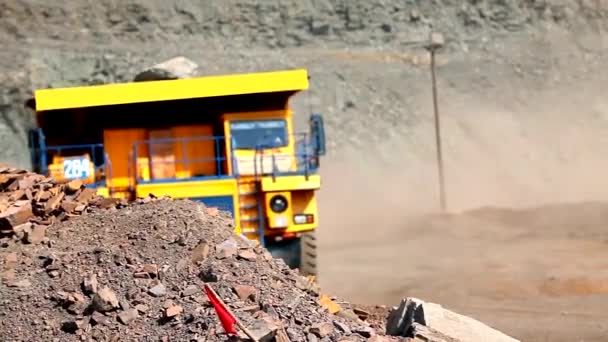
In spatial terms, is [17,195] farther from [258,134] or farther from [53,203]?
[258,134]

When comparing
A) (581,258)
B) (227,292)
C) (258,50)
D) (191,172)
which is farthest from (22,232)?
(258,50)

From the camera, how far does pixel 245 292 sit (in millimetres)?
6758

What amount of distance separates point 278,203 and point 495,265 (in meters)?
5.29

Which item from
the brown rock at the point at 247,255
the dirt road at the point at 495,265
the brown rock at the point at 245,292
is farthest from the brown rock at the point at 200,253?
the dirt road at the point at 495,265

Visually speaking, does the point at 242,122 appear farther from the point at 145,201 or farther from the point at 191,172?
the point at 145,201

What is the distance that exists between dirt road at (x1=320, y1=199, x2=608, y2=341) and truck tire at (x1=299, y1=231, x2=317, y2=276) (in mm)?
867

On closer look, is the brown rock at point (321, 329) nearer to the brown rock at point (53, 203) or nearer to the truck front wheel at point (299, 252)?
the brown rock at point (53, 203)

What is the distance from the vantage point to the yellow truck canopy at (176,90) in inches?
496

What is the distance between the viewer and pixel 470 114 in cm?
3862

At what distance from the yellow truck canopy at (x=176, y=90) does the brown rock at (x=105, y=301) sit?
243 inches

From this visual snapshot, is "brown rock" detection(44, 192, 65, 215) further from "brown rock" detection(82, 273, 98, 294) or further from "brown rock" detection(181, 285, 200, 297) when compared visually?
"brown rock" detection(181, 285, 200, 297)

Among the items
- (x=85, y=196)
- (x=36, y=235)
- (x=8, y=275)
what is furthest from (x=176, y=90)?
(x=8, y=275)

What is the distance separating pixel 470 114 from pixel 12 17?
19008 mm

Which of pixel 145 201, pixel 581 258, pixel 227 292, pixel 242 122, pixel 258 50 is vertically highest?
pixel 258 50
